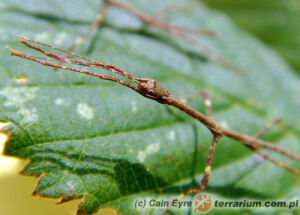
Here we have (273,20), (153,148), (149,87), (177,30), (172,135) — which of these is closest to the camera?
(149,87)

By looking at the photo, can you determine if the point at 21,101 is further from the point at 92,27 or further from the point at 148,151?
the point at 92,27

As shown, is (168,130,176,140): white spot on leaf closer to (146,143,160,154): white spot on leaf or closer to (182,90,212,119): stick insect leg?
(146,143,160,154): white spot on leaf

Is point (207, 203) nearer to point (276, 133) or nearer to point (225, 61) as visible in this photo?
point (276, 133)

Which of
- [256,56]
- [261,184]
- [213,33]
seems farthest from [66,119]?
[256,56]

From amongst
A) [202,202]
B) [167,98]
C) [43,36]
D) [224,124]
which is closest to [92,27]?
[43,36]

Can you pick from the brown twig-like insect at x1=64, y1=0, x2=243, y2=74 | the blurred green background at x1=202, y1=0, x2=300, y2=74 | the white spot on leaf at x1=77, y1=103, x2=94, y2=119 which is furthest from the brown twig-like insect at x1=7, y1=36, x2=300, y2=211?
the blurred green background at x1=202, y1=0, x2=300, y2=74

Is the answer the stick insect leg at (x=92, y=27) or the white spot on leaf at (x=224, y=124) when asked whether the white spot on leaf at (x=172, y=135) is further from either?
the stick insect leg at (x=92, y=27)
